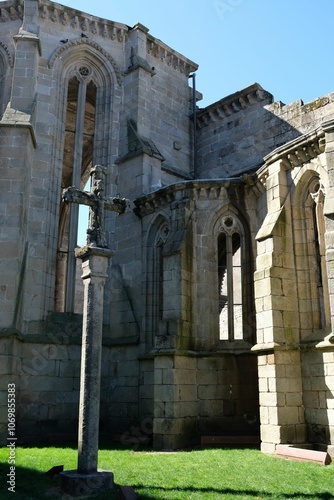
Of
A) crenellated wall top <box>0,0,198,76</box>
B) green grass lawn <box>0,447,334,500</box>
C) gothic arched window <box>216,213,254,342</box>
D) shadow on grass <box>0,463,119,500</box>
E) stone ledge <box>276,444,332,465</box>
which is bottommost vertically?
shadow on grass <box>0,463,119,500</box>

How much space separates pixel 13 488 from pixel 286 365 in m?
5.75

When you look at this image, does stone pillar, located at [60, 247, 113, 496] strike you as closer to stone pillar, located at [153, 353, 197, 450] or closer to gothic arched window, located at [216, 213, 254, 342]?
stone pillar, located at [153, 353, 197, 450]

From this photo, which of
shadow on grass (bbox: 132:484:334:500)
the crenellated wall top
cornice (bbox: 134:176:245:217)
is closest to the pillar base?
shadow on grass (bbox: 132:484:334:500)

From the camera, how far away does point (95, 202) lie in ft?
27.3

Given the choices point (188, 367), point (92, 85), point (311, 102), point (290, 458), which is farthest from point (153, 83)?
point (290, 458)

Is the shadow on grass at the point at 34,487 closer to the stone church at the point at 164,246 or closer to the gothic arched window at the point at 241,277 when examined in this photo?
the stone church at the point at 164,246

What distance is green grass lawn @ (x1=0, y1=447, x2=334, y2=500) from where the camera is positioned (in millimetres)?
6930

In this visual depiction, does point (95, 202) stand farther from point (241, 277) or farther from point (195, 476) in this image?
point (241, 277)

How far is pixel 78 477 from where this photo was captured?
6906mm

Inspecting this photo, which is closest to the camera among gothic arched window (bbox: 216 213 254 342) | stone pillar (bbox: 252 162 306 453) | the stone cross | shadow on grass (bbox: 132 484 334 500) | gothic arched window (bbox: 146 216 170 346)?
shadow on grass (bbox: 132 484 334 500)

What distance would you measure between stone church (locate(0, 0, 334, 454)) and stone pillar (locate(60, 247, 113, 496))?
4371 mm

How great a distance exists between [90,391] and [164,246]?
656cm

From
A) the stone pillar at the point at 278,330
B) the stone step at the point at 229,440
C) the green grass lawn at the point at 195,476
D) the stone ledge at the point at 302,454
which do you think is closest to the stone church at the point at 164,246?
the stone pillar at the point at 278,330

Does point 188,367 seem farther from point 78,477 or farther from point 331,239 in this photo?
point 78,477
